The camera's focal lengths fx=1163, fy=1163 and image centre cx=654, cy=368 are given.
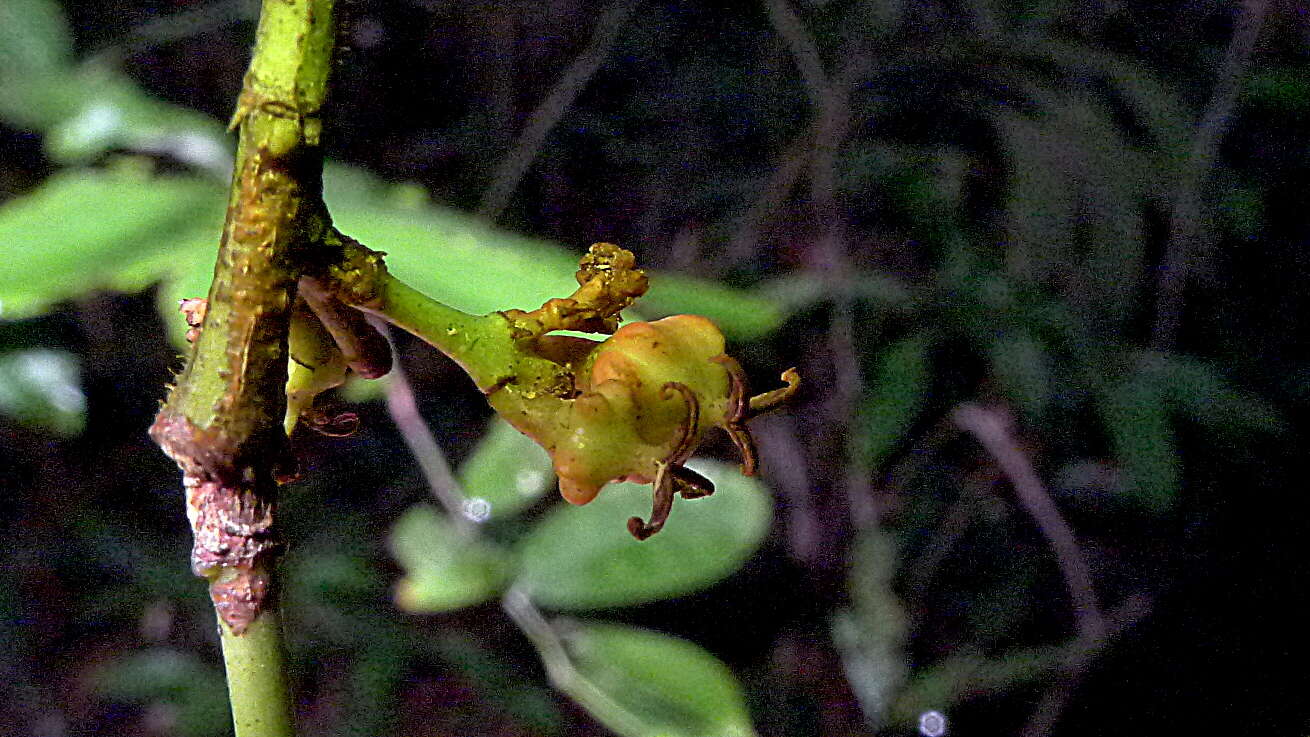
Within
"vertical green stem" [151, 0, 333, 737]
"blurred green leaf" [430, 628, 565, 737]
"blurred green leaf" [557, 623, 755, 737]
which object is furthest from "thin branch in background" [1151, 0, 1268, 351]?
"vertical green stem" [151, 0, 333, 737]

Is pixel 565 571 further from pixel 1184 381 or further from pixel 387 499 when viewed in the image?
pixel 1184 381

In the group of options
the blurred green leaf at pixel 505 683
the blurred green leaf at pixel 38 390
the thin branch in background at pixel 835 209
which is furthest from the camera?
the thin branch in background at pixel 835 209

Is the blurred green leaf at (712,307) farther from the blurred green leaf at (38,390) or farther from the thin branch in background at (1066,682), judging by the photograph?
the thin branch in background at (1066,682)

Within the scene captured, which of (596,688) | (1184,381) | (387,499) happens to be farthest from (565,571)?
(1184,381)

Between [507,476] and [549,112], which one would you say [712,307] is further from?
[549,112]

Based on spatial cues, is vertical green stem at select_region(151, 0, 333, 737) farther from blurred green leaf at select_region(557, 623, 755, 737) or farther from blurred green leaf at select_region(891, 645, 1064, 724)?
blurred green leaf at select_region(891, 645, 1064, 724)

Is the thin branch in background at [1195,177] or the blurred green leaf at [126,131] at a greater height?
the thin branch in background at [1195,177]

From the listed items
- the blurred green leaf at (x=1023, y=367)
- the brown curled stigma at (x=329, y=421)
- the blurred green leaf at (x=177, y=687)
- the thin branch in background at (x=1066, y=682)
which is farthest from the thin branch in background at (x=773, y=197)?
the brown curled stigma at (x=329, y=421)
